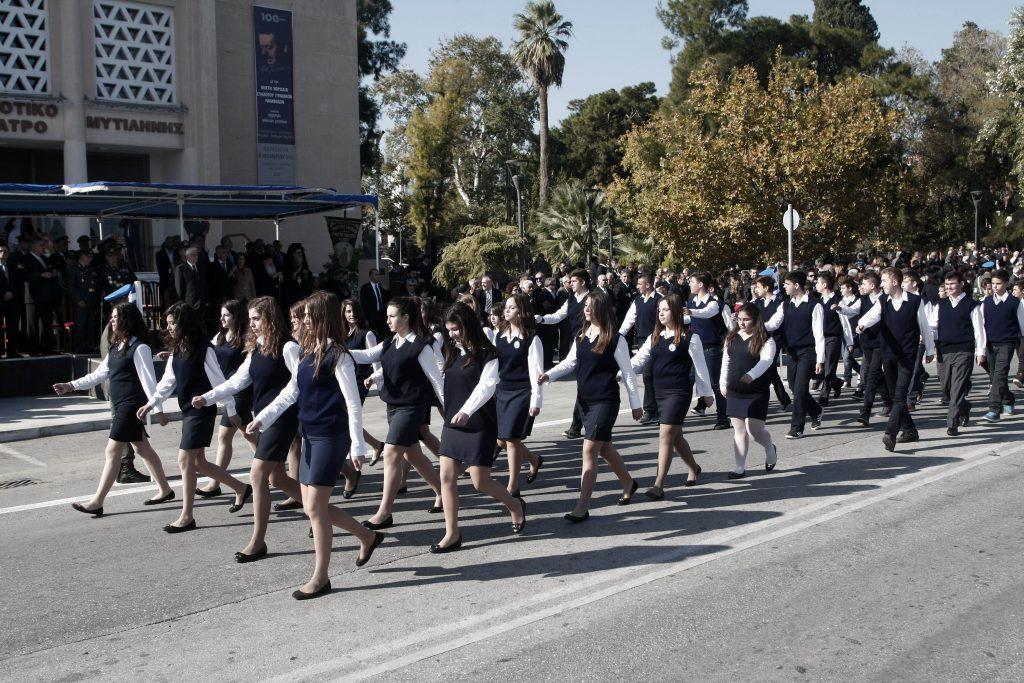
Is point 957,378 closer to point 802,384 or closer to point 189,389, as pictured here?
point 802,384

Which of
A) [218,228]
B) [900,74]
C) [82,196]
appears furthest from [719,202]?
[900,74]

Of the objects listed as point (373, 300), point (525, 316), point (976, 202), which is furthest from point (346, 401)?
point (976, 202)

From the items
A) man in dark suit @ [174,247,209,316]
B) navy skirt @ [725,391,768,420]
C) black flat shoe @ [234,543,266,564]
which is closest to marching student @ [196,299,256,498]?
black flat shoe @ [234,543,266,564]

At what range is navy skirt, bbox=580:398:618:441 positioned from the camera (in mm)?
7515

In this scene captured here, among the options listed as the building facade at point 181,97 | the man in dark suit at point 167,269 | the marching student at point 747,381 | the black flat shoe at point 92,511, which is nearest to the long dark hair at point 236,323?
the black flat shoe at point 92,511

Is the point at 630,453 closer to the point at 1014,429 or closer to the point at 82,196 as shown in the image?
the point at 1014,429

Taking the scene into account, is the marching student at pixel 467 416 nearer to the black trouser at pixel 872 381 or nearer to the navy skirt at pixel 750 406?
the navy skirt at pixel 750 406

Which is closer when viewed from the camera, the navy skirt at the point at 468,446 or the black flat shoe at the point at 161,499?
the navy skirt at the point at 468,446

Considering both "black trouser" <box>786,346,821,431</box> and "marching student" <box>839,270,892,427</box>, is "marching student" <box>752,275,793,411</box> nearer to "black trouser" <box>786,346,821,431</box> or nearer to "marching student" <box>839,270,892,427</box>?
"black trouser" <box>786,346,821,431</box>

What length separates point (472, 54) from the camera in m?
57.2

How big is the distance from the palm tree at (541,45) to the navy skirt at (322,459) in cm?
4277

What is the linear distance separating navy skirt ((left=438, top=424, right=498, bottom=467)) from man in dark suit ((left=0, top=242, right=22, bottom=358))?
11093 mm

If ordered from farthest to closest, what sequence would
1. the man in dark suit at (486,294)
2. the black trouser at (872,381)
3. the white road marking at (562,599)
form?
1. the man in dark suit at (486,294)
2. the black trouser at (872,381)
3. the white road marking at (562,599)

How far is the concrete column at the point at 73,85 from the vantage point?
74.0ft
